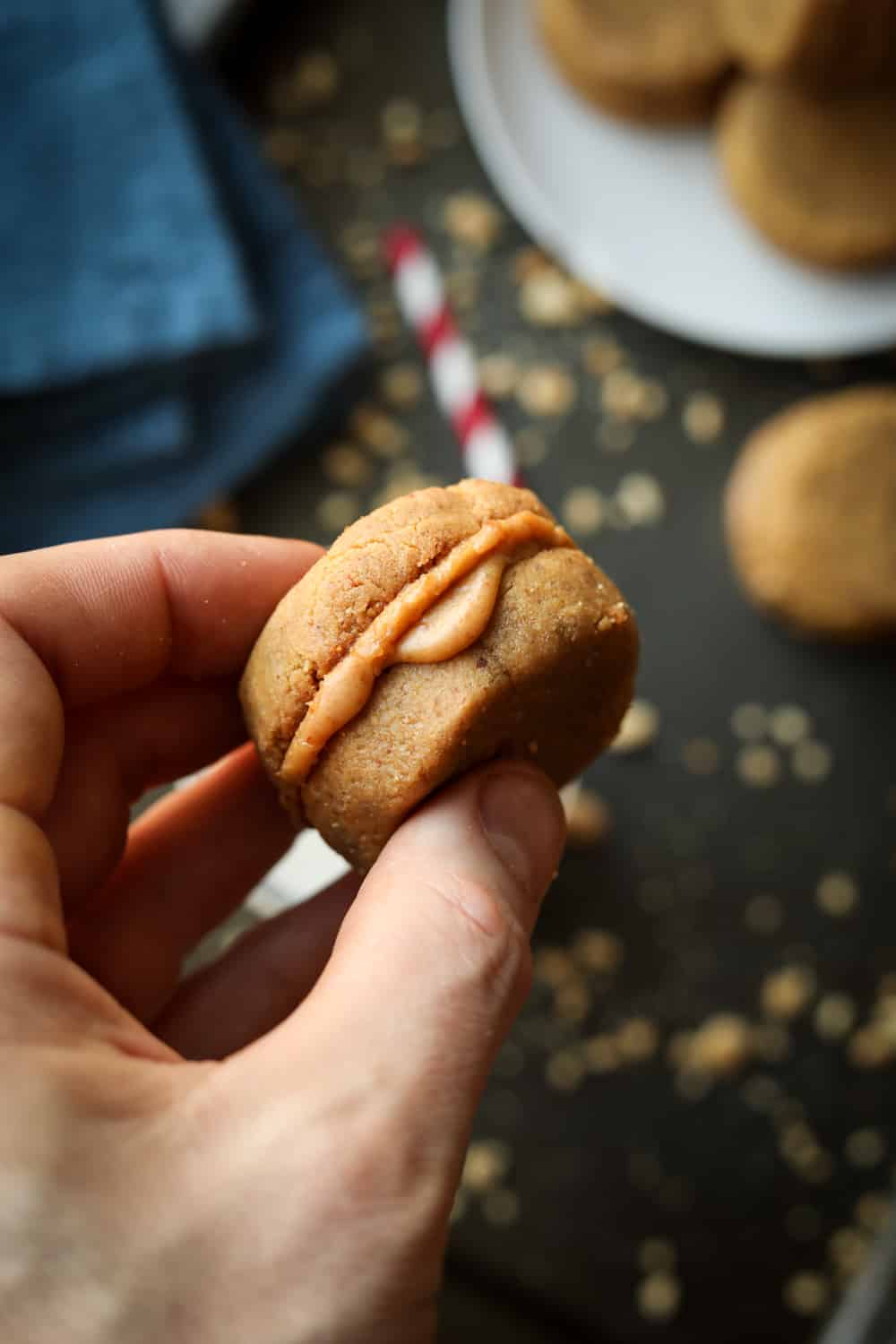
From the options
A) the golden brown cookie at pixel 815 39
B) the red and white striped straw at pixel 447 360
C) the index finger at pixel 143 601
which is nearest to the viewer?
the index finger at pixel 143 601

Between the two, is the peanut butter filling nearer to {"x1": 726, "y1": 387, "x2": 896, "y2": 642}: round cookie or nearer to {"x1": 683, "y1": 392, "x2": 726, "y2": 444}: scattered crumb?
{"x1": 726, "y1": 387, "x2": 896, "y2": 642}: round cookie

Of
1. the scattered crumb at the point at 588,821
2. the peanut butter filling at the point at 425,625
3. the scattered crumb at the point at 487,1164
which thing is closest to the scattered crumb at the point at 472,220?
the scattered crumb at the point at 588,821

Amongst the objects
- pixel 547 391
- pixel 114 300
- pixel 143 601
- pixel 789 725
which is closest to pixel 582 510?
pixel 547 391

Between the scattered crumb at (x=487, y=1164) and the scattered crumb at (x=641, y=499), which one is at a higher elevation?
the scattered crumb at (x=641, y=499)

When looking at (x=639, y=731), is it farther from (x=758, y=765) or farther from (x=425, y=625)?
(x=425, y=625)

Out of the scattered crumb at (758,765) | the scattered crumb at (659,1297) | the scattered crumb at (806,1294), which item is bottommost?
the scattered crumb at (806,1294)

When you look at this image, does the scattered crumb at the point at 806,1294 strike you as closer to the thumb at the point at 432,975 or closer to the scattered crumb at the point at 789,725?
the scattered crumb at the point at 789,725

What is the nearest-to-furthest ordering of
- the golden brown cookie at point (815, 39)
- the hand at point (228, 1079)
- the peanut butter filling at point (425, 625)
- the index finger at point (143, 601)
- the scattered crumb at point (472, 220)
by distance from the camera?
the hand at point (228, 1079), the peanut butter filling at point (425, 625), the index finger at point (143, 601), the golden brown cookie at point (815, 39), the scattered crumb at point (472, 220)

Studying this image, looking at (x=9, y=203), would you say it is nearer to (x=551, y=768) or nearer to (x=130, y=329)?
(x=130, y=329)
